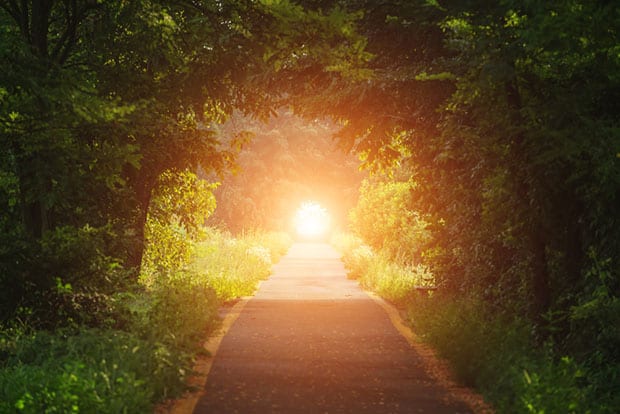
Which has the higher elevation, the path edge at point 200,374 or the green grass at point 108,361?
the green grass at point 108,361

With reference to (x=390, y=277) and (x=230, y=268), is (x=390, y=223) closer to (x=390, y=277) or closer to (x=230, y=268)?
(x=230, y=268)

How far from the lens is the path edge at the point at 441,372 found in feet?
25.8

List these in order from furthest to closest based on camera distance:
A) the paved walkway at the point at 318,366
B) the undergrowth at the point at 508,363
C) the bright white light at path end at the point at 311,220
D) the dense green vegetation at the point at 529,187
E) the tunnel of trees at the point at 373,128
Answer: the bright white light at path end at the point at 311,220 → the paved walkway at the point at 318,366 → the tunnel of trees at the point at 373,128 → the dense green vegetation at the point at 529,187 → the undergrowth at the point at 508,363

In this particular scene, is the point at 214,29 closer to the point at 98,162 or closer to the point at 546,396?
the point at 98,162

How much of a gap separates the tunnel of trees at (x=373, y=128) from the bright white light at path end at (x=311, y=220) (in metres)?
46.7

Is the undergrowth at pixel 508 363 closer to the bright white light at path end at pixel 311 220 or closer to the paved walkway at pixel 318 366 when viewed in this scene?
the paved walkway at pixel 318 366

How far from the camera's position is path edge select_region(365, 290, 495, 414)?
7.87 meters

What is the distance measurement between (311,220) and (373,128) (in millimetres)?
65881

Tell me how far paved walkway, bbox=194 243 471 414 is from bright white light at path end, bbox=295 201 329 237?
46.0m

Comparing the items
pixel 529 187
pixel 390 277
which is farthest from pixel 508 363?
pixel 390 277

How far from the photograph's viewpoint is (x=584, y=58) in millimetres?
7215

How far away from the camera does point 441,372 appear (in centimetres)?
944

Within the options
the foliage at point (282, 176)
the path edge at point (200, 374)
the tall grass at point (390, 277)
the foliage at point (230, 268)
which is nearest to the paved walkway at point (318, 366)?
the path edge at point (200, 374)

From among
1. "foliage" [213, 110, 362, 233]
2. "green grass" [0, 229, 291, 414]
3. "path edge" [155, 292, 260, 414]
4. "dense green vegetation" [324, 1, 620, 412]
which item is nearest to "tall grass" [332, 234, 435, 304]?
"dense green vegetation" [324, 1, 620, 412]
